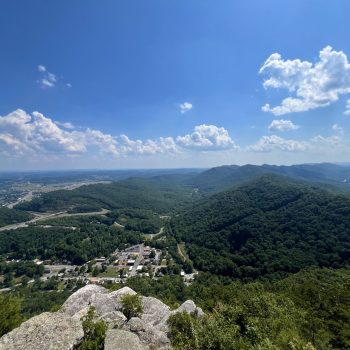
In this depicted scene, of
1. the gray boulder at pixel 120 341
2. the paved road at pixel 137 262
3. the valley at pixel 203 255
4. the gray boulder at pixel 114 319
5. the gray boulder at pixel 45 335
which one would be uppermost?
the gray boulder at pixel 45 335

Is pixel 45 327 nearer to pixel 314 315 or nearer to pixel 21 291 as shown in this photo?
pixel 314 315

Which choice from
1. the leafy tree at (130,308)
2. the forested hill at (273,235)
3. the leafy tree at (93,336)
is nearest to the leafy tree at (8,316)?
the leafy tree at (130,308)

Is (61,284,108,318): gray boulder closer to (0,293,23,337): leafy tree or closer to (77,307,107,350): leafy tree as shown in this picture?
(0,293,23,337): leafy tree

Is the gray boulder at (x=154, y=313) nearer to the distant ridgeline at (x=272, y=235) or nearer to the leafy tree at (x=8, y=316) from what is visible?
the leafy tree at (x=8, y=316)

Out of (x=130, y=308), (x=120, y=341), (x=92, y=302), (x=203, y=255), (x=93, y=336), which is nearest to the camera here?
(x=120, y=341)

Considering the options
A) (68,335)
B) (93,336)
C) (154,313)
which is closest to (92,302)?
(154,313)

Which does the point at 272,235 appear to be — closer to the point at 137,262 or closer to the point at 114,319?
the point at 137,262
